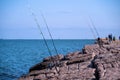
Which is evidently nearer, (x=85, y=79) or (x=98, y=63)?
(x=85, y=79)

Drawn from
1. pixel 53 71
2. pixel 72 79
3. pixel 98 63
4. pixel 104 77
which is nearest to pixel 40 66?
pixel 53 71

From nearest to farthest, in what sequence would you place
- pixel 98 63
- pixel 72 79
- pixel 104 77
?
pixel 104 77 → pixel 72 79 → pixel 98 63

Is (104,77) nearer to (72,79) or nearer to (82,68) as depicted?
(72,79)

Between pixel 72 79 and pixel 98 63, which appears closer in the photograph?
pixel 72 79

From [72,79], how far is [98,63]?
187 cm

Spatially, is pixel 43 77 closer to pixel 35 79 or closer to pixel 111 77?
pixel 35 79

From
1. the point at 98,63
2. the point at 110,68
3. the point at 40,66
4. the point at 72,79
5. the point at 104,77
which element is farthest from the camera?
the point at 40,66

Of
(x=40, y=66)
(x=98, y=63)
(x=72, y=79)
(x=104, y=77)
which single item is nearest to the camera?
(x=104, y=77)

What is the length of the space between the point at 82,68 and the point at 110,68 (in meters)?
1.33

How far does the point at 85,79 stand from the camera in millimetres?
7957

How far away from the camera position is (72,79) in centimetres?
814

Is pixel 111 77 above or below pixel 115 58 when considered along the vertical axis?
below

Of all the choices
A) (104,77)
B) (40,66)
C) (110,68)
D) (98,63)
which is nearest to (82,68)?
(98,63)

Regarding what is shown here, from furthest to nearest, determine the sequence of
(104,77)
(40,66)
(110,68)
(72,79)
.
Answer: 1. (40,66)
2. (110,68)
3. (72,79)
4. (104,77)
